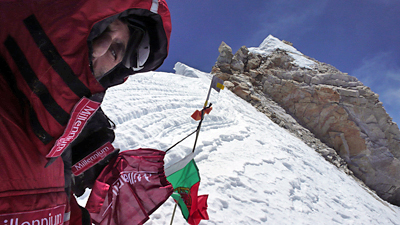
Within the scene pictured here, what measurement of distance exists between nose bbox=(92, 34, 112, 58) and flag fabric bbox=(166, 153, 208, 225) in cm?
249

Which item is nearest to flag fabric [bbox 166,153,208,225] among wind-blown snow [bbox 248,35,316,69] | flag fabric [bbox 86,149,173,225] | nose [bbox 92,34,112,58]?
flag fabric [bbox 86,149,173,225]

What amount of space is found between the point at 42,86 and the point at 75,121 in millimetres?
234

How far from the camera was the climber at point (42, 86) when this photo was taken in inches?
28.5

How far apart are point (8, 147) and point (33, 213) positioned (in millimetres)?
280

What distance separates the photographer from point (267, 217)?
372 centimetres

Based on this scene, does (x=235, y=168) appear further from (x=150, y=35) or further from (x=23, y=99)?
(x=23, y=99)

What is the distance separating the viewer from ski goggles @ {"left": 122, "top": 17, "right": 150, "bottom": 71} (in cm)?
118

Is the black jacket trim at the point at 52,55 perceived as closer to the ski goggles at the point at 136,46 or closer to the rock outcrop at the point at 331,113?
the ski goggles at the point at 136,46

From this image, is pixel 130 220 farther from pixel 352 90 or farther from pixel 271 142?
pixel 352 90

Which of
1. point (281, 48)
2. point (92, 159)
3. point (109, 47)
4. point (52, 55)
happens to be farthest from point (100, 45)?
point (281, 48)

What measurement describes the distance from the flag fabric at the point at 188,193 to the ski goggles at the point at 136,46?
7.09ft

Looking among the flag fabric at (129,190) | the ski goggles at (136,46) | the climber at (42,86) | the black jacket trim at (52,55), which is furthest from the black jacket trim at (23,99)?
the flag fabric at (129,190)

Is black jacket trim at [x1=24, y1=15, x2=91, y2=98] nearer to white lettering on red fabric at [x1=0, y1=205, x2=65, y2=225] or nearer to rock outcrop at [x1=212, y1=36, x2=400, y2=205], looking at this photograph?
white lettering on red fabric at [x1=0, y1=205, x2=65, y2=225]

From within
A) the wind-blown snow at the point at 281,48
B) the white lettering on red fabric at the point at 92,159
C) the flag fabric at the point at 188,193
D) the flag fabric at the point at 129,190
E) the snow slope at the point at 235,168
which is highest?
the wind-blown snow at the point at 281,48
